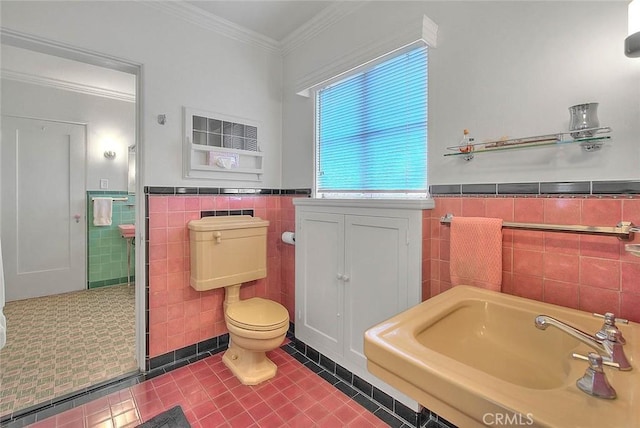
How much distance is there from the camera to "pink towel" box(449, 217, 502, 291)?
1345mm

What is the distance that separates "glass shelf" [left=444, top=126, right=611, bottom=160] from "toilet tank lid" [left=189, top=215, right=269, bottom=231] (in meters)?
1.48

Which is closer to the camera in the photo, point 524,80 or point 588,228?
point 588,228

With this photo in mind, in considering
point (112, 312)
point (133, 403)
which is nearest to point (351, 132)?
point (133, 403)

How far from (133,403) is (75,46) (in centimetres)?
213

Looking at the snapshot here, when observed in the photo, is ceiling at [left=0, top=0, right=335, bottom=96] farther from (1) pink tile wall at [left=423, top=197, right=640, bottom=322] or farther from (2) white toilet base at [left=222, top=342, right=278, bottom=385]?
(2) white toilet base at [left=222, top=342, right=278, bottom=385]

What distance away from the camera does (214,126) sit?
2.33 metres

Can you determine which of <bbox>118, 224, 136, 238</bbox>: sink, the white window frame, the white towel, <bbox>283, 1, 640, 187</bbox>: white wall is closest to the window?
the white window frame

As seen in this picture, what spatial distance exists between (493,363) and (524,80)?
1190mm

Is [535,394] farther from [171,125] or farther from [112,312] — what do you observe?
[112,312]

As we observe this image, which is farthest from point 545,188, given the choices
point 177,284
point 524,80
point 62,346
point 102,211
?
point 102,211

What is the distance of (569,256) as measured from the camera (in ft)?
4.05

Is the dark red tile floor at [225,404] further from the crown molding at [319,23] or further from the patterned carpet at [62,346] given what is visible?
the crown molding at [319,23]

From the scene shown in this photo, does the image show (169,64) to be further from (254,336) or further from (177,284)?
(254,336)

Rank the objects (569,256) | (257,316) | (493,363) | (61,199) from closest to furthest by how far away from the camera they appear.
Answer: (493,363)
(569,256)
(257,316)
(61,199)
